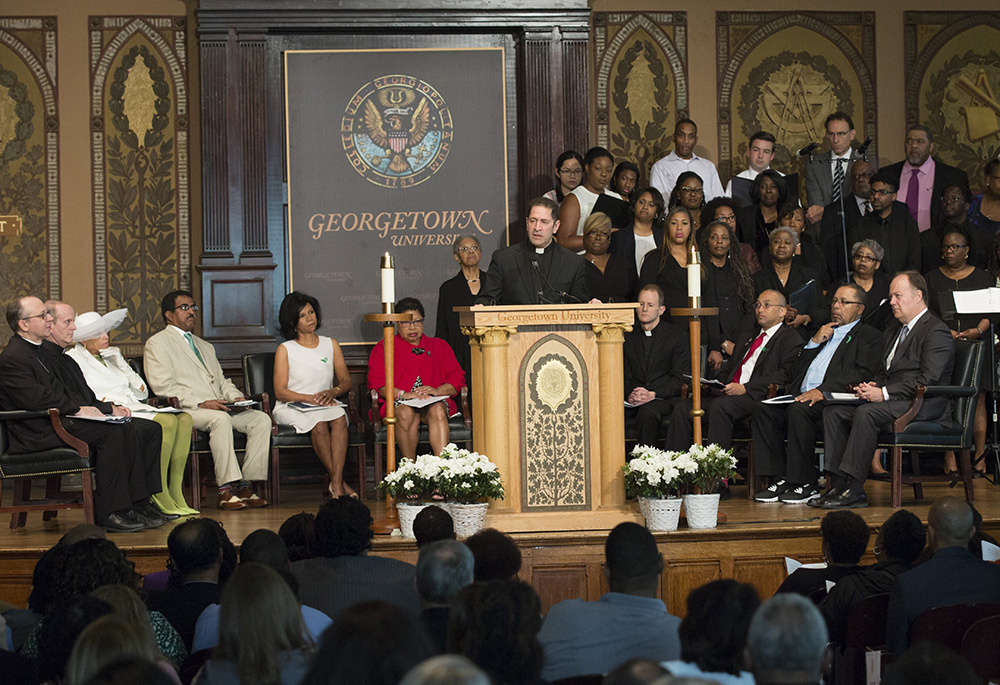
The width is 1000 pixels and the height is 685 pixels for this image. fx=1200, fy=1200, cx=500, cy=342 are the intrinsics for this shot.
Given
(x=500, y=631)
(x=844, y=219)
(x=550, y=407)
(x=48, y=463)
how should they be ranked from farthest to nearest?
(x=844, y=219)
(x=48, y=463)
(x=550, y=407)
(x=500, y=631)

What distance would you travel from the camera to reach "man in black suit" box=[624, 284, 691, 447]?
743 cm

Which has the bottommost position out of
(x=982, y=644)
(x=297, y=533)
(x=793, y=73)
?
(x=982, y=644)

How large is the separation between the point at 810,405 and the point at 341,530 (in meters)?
3.78

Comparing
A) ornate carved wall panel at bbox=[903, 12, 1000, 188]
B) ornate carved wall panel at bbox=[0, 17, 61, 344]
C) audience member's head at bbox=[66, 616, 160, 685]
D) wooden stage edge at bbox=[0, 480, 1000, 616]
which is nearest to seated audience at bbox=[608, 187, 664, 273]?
wooden stage edge at bbox=[0, 480, 1000, 616]

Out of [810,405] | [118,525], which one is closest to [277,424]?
[118,525]

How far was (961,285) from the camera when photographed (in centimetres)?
789

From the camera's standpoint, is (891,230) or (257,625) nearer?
(257,625)

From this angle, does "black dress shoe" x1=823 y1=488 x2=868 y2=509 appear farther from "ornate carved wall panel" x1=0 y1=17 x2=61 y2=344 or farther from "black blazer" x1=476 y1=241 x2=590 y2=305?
"ornate carved wall panel" x1=0 y1=17 x2=61 y2=344

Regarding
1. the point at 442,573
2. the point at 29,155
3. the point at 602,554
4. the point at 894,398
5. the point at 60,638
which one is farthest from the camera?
the point at 29,155

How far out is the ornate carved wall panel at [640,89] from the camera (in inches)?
363

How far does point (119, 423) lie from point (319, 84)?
3.41 metres

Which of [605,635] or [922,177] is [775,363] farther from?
[605,635]

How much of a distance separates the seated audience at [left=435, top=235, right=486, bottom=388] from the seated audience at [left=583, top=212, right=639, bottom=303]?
73cm

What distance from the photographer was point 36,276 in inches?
345
